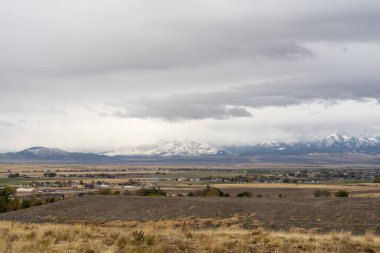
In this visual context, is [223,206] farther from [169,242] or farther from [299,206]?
[169,242]

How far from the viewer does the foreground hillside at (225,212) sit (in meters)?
40.8

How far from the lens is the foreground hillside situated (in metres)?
40.8

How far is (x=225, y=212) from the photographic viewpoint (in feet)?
160

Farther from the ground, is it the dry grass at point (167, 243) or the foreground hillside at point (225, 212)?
the dry grass at point (167, 243)

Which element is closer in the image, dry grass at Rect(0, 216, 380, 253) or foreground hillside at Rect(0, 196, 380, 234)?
dry grass at Rect(0, 216, 380, 253)

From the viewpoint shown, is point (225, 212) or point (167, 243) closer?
point (167, 243)

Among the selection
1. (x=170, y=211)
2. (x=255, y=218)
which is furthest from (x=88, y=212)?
(x=255, y=218)

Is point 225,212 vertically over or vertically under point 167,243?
under

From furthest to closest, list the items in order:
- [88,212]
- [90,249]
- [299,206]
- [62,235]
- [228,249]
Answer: [88,212], [299,206], [62,235], [228,249], [90,249]

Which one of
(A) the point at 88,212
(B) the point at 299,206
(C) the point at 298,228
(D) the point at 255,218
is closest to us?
(C) the point at 298,228

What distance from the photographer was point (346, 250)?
72.8 feet

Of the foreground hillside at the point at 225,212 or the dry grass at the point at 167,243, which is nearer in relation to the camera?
the dry grass at the point at 167,243

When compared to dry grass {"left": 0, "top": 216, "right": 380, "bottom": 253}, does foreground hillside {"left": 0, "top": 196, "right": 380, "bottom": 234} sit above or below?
below

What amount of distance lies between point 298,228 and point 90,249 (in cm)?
1870
